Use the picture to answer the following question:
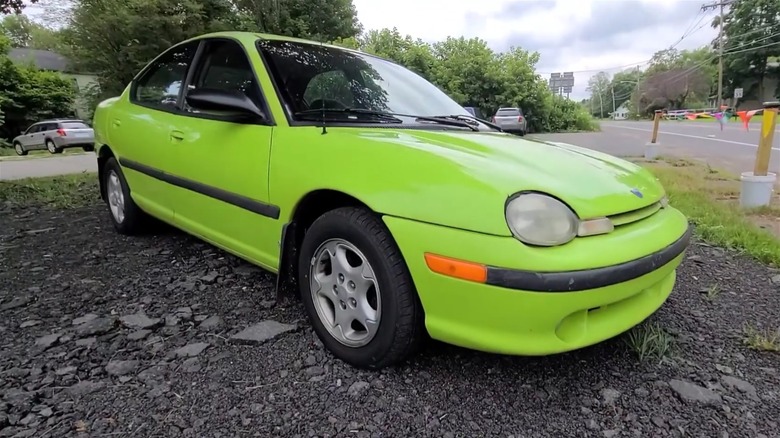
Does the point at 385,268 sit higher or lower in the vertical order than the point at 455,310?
higher

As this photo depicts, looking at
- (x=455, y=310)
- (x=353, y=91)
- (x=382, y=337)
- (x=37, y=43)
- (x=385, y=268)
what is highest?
(x=37, y=43)

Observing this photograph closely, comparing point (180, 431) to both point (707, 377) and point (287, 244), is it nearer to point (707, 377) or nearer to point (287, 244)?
point (287, 244)

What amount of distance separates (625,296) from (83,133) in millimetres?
19978

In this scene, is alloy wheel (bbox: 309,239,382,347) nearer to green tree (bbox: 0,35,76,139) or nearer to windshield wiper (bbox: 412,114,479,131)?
windshield wiper (bbox: 412,114,479,131)

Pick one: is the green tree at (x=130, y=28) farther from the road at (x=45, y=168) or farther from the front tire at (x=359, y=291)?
the front tire at (x=359, y=291)

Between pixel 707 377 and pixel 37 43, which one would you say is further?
pixel 37 43

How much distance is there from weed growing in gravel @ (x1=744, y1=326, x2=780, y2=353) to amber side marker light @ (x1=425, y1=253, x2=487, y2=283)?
4.55 ft

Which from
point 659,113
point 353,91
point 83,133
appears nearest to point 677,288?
point 353,91

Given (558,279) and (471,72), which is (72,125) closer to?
(471,72)

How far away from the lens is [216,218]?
246 cm

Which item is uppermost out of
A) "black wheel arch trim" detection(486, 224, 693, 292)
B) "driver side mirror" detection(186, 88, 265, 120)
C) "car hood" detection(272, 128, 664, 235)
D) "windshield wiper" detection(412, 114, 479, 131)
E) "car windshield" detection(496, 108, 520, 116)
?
"car windshield" detection(496, 108, 520, 116)

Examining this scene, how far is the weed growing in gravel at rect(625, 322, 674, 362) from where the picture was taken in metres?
1.93

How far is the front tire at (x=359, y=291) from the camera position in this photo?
5.44 ft

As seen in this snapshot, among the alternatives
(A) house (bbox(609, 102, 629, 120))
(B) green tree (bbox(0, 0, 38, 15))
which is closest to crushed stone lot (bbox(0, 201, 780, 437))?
(B) green tree (bbox(0, 0, 38, 15))
